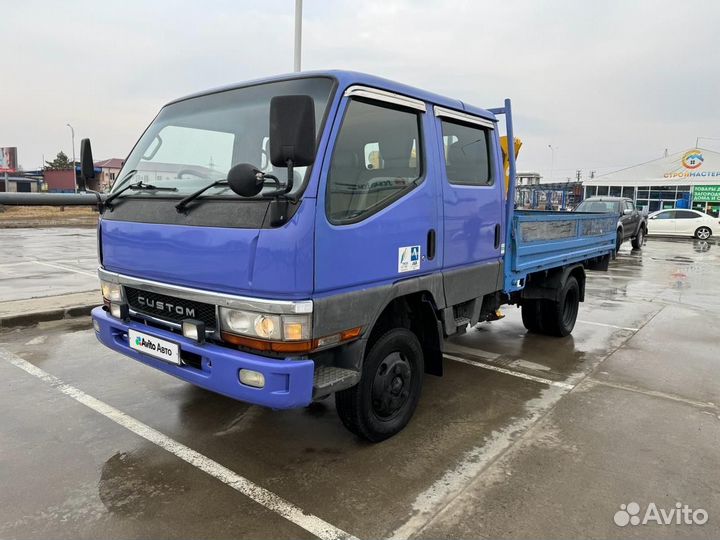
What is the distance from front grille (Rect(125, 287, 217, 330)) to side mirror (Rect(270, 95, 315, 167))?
986 mm

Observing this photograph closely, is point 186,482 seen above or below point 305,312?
below

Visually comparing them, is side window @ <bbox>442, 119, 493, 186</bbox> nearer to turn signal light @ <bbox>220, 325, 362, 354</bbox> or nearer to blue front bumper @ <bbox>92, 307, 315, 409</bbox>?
turn signal light @ <bbox>220, 325, 362, 354</bbox>

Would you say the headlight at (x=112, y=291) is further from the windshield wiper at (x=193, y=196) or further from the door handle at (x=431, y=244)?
the door handle at (x=431, y=244)

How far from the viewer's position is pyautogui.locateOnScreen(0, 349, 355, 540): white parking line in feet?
8.43

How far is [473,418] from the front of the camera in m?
3.91

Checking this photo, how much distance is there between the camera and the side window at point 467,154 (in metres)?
3.71

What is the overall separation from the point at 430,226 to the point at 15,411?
3378mm

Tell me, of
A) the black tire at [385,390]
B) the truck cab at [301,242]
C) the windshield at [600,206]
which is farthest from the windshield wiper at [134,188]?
the windshield at [600,206]

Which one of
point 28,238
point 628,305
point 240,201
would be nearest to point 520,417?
point 240,201

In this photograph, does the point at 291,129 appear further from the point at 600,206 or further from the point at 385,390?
the point at 600,206

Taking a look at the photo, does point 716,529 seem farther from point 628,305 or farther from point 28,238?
point 28,238

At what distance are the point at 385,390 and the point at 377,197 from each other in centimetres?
127

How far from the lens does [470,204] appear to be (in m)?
3.86

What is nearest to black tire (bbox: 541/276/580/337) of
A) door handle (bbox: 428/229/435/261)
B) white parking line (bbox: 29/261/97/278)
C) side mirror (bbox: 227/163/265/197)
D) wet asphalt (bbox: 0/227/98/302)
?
door handle (bbox: 428/229/435/261)
